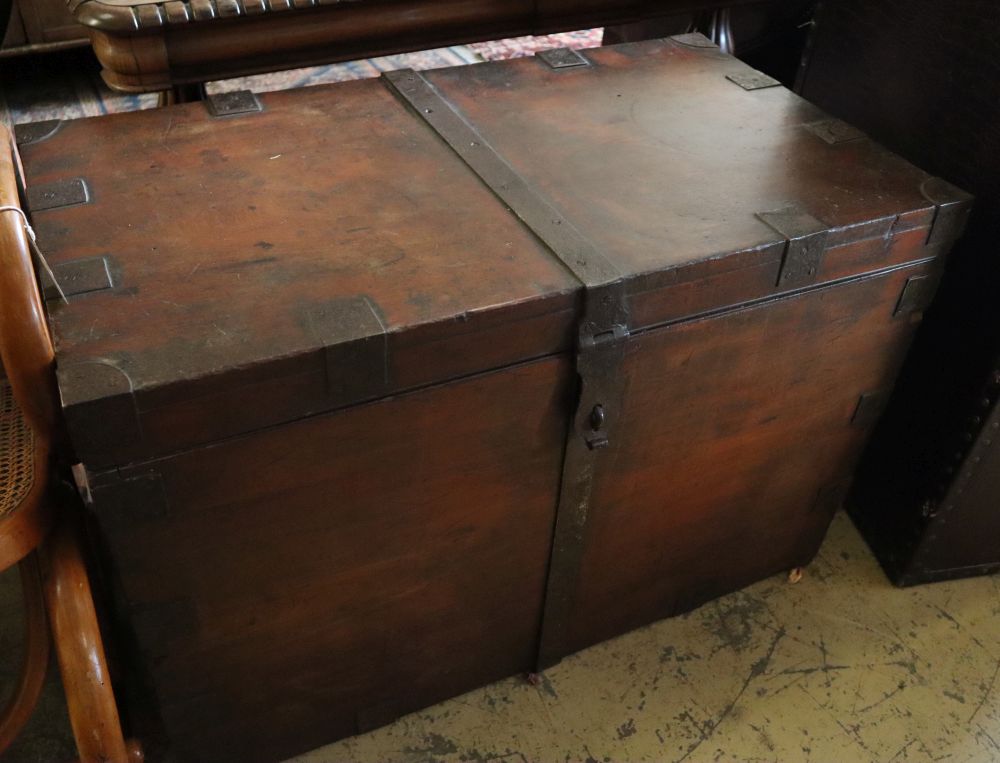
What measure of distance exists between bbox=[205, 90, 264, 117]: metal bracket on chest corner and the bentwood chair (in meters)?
0.36

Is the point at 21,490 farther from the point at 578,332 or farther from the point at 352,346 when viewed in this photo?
the point at 578,332

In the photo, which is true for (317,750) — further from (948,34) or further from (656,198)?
(948,34)

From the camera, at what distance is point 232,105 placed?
1.52 metres

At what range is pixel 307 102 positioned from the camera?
1560mm

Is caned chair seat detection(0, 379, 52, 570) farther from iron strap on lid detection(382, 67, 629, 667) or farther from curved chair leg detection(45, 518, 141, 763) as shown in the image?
iron strap on lid detection(382, 67, 629, 667)

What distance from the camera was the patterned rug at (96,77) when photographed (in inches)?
126

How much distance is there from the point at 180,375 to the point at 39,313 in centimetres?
16

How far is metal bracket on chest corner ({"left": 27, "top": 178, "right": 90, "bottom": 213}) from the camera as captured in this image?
1264 mm

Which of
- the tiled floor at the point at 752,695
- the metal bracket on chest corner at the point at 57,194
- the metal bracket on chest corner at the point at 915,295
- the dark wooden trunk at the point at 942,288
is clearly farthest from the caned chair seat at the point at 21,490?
the dark wooden trunk at the point at 942,288

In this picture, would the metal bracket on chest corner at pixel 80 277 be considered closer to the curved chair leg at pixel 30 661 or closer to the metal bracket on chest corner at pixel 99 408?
the metal bracket on chest corner at pixel 99 408

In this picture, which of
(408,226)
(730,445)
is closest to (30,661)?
(408,226)

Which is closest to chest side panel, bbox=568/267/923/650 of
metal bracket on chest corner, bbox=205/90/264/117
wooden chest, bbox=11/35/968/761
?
wooden chest, bbox=11/35/968/761

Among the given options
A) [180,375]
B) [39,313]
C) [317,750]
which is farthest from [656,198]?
[317,750]

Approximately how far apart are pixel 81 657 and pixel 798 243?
1.08 m
